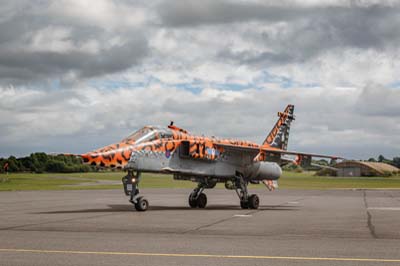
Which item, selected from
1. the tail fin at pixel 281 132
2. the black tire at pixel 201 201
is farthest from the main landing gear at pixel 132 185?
the tail fin at pixel 281 132

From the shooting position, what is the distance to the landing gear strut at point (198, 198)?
27.5 m

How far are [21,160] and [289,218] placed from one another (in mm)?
127407

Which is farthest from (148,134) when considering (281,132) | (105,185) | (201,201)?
(105,185)

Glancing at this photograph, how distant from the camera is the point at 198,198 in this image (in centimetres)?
2770

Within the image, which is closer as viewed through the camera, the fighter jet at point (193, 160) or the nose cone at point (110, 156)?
the nose cone at point (110, 156)

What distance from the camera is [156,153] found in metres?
23.6

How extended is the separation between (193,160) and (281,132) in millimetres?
9327

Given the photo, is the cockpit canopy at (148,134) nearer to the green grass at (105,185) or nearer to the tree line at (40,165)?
the green grass at (105,185)

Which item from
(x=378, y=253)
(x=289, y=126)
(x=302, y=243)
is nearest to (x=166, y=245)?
(x=302, y=243)

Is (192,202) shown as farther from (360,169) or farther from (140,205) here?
(360,169)

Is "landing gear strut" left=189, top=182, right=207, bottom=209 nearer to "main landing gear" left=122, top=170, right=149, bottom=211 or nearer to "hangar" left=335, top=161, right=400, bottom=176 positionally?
"main landing gear" left=122, top=170, right=149, bottom=211

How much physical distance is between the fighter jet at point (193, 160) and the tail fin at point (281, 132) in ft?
0.47

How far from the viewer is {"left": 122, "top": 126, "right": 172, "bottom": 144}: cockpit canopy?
23.2m

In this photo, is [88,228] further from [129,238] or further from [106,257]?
[106,257]
